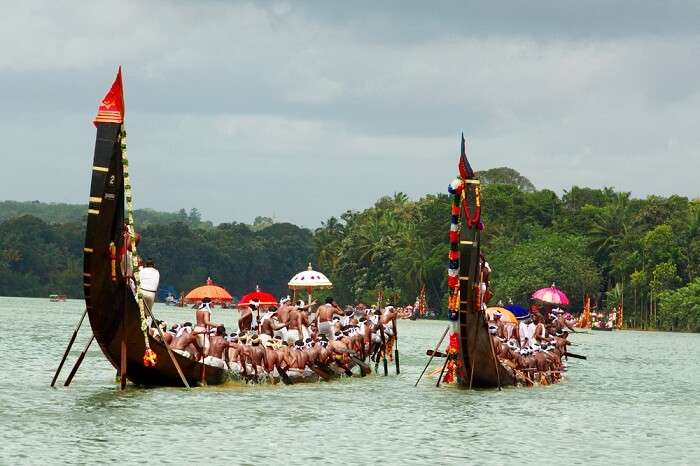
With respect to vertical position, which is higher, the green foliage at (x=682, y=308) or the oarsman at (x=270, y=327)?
the green foliage at (x=682, y=308)

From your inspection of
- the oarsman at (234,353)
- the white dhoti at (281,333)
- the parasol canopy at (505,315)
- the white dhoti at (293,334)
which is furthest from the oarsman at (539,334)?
the oarsman at (234,353)

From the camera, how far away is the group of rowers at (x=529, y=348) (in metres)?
33.3

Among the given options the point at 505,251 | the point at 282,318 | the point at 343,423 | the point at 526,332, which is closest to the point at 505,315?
the point at 526,332

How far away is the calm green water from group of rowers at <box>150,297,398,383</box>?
56cm

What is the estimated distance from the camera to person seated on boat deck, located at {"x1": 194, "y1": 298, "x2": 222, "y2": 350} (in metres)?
29.2

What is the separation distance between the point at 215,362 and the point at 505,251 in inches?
3169

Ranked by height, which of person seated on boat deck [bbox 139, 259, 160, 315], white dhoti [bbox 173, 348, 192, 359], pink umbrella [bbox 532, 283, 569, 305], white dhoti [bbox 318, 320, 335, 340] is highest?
pink umbrella [bbox 532, 283, 569, 305]

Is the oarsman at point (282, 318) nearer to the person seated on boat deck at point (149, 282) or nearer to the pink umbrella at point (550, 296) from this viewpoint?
the person seated on boat deck at point (149, 282)

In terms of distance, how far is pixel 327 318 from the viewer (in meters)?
37.4

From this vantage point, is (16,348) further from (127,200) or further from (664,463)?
(664,463)

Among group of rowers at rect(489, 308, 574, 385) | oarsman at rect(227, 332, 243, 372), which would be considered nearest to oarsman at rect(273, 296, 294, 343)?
oarsman at rect(227, 332, 243, 372)

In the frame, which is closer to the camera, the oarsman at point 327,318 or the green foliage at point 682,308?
the oarsman at point 327,318

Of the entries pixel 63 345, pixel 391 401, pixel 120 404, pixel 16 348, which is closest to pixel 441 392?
pixel 391 401

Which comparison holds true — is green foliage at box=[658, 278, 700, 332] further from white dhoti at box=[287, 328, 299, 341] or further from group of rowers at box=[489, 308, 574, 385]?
white dhoti at box=[287, 328, 299, 341]
